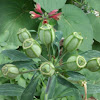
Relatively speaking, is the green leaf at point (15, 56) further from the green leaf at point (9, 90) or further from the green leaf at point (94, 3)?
the green leaf at point (94, 3)

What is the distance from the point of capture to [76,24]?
1488 mm

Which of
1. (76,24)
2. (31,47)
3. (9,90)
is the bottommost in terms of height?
(9,90)

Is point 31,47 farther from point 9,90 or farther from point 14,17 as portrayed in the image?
point 14,17

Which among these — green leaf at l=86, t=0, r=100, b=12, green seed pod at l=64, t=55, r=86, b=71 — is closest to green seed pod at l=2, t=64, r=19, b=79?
Result: green seed pod at l=64, t=55, r=86, b=71

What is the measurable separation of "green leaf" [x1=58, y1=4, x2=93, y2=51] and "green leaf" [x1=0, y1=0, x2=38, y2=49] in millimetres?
268

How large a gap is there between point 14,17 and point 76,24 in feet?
1.84

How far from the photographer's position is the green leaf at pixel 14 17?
4.88ft

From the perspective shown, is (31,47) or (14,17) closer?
(31,47)

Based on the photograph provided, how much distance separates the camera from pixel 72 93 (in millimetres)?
786

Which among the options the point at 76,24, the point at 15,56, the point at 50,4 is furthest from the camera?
the point at 76,24

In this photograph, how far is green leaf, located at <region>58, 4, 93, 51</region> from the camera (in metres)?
1.42

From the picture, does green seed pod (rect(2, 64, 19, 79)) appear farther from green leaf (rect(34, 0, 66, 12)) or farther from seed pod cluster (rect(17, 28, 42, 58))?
green leaf (rect(34, 0, 66, 12))

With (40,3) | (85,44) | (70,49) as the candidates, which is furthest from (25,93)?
(85,44)

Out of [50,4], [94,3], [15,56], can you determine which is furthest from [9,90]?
[94,3]
